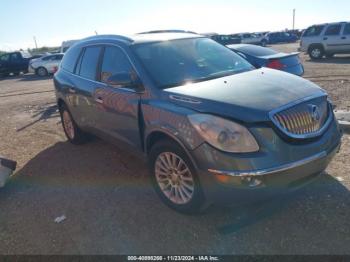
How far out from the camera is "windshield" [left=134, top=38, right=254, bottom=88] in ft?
12.1

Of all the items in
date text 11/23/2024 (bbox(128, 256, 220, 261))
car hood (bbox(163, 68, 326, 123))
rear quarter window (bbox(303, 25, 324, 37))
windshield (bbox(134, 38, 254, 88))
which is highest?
windshield (bbox(134, 38, 254, 88))

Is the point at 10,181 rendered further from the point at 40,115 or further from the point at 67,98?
the point at 40,115

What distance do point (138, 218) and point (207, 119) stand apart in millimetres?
1365

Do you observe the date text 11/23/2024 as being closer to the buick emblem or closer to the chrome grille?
the chrome grille

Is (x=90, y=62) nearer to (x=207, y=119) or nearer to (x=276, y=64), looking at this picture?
(x=207, y=119)

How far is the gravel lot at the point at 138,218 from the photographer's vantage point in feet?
9.87

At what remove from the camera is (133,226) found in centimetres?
340

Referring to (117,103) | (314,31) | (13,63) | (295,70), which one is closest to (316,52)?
(314,31)

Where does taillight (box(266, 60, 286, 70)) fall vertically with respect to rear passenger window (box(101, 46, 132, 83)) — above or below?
below

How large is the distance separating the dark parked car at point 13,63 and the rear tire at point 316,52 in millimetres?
20191

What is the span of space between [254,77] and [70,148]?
12.2ft

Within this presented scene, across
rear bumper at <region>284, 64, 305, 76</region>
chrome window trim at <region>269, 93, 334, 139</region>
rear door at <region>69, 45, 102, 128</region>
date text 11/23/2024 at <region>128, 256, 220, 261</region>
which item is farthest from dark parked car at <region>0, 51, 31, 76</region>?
chrome window trim at <region>269, 93, 334, 139</region>

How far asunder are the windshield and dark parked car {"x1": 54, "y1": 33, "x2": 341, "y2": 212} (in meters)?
0.01

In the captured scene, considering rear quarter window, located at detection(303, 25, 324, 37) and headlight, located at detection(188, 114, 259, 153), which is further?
rear quarter window, located at detection(303, 25, 324, 37)
